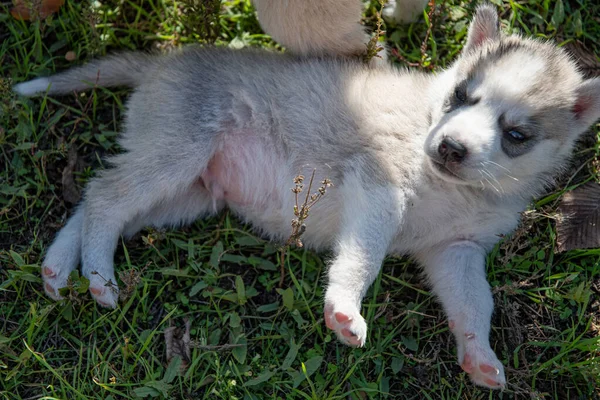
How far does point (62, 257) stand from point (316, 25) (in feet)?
6.37

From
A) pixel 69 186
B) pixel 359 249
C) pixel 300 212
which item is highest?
pixel 300 212

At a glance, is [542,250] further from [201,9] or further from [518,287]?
[201,9]

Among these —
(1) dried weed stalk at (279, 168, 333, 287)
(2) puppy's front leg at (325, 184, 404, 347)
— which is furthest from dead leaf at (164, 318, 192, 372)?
(2) puppy's front leg at (325, 184, 404, 347)

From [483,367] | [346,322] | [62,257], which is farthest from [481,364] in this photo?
[62,257]

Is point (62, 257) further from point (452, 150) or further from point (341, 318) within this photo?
point (452, 150)

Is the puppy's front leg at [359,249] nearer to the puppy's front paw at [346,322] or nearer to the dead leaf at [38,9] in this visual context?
the puppy's front paw at [346,322]

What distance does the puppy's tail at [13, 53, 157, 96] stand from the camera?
4.20m

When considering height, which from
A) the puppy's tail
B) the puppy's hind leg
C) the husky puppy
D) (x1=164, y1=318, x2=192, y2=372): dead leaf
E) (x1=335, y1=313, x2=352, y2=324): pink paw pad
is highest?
the husky puppy

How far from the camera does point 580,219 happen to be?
161 inches

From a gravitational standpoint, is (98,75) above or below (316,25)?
below

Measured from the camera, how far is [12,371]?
3551 millimetres

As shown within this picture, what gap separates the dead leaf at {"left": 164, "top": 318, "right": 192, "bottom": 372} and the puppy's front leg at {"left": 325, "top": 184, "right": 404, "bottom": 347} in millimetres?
864

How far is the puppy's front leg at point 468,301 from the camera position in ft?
11.3

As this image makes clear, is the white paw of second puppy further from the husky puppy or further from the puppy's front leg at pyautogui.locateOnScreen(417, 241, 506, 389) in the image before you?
the puppy's front leg at pyautogui.locateOnScreen(417, 241, 506, 389)
